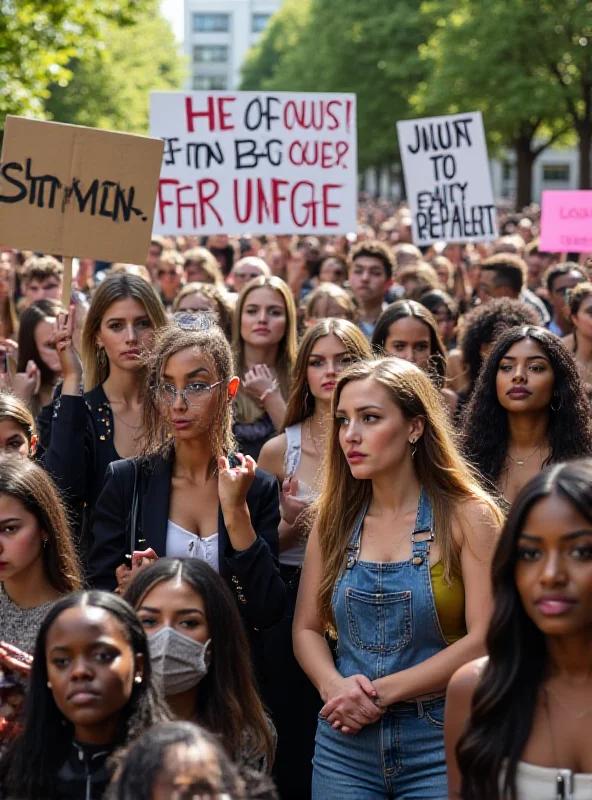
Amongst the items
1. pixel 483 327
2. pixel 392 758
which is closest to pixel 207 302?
pixel 483 327

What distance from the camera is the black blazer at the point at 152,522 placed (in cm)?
403

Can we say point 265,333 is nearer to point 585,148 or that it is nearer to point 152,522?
point 152,522

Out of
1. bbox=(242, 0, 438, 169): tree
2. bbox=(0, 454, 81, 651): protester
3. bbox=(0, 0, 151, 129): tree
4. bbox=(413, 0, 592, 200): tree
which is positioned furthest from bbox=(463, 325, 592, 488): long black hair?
bbox=(242, 0, 438, 169): tree

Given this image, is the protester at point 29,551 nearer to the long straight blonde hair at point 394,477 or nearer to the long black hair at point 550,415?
the long straight blonde hair at point 394,477

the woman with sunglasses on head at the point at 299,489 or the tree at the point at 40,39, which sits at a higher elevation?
the tree at the point at 40,39

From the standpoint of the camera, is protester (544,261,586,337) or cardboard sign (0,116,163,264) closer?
cardboard sign (0,116,163,264)

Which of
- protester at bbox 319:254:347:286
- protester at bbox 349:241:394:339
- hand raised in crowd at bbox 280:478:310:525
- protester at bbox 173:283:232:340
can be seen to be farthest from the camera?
protester at bbox 319:254:347:286

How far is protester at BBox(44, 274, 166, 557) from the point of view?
15.9ft

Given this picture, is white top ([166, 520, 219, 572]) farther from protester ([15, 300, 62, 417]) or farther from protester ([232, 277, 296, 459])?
protester ([15, 300, 62, 417])

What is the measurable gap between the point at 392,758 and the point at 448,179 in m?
7.28

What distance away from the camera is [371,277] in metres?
8.66

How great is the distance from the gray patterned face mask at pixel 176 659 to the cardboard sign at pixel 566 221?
746cm

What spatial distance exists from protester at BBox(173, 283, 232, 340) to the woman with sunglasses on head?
1588mm

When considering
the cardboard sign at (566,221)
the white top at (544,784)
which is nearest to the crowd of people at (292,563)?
the white top at (544,784)
